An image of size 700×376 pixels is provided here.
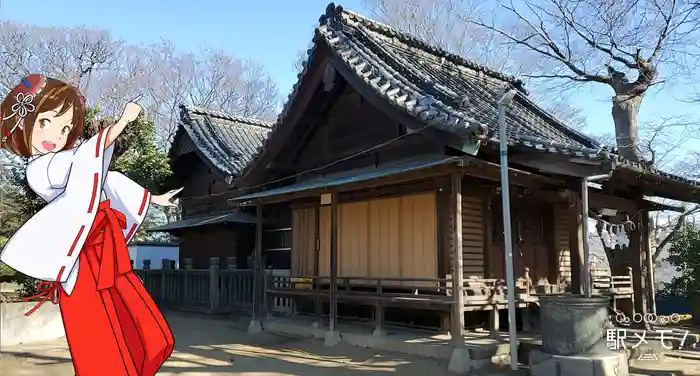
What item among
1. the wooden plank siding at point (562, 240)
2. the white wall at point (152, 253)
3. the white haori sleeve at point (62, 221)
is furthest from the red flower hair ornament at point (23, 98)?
the white wall at point (152, 253)

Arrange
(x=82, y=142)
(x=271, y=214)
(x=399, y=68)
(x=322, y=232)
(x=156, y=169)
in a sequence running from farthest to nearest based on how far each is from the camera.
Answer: (x=271, y=214) < (x=156, y=169) < (x=322, y=232) < (x=399, y=68) < (x=82, y=142)

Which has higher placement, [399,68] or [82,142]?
[399,68]

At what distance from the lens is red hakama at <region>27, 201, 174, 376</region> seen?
16.5 ft

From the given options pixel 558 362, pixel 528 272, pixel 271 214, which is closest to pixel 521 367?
pixel 558 362

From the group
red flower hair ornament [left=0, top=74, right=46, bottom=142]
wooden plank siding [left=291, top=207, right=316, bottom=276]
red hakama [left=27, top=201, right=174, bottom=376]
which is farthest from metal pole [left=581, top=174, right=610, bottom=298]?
red flower hair ornament [left=0, top=74, right=46, bottom=142]

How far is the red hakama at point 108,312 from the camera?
502 centimetres

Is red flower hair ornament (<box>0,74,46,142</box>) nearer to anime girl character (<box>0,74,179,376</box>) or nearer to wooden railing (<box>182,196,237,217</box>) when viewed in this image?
anime girl character (<box>0,74,179,376</box>)

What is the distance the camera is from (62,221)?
5.02m

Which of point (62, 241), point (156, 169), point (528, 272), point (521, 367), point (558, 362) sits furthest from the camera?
point (156, 169)

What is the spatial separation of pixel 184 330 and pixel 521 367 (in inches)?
298

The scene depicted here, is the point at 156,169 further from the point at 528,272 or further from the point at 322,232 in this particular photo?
the point at 528,272

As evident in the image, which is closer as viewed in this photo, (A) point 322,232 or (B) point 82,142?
(B) point 82,142

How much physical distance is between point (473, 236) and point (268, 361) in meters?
4.33

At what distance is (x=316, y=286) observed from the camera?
12906 mm
